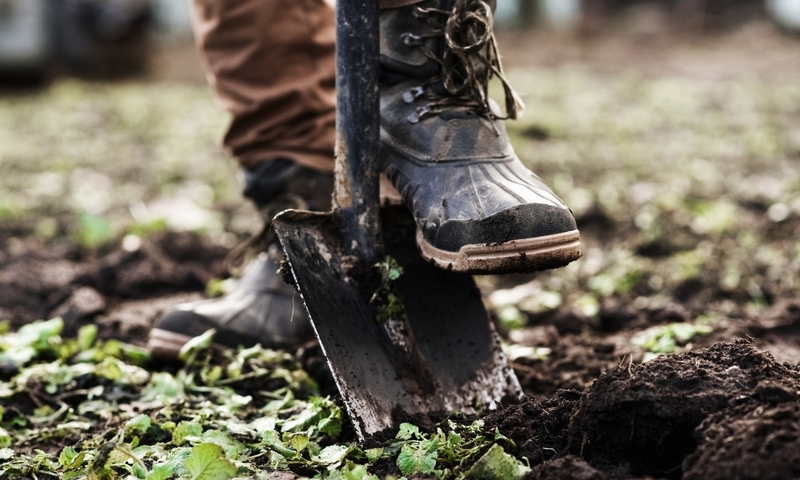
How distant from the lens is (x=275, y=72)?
240 centimetres

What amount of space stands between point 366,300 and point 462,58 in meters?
0.62

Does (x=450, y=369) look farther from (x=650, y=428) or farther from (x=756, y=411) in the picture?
(x=756, y=411)

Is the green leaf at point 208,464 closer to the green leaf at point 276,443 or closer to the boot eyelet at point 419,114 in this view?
the green leaf at point 276,443

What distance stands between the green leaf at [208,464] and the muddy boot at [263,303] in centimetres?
74

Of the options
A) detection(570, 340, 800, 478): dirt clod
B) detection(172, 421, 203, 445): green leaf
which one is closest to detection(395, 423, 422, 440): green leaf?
detection(570, 340, 800, 478): dirt clod

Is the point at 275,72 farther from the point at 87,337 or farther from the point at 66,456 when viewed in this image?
the point at 66,456

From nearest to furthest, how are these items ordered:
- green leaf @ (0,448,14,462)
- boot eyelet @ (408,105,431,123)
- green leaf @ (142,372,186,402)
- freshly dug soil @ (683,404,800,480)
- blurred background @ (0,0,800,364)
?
freshly dug soil @ (683,404,800,480) < green leaf @ (0,448,14,462) < boot eyelet @ (408,105,431,123) < green leaf @ (142,372,186,402) < blurred background @ (0,0,800,364)

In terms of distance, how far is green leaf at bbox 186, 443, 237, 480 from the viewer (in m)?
1.47

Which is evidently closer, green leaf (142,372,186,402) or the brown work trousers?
green leaf (142,372,186,402)

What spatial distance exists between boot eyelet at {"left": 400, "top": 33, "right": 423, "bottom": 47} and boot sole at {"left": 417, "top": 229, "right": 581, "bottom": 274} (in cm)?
55

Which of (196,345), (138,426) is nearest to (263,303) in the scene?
(196,345)

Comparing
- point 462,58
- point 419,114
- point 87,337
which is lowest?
point 87,337

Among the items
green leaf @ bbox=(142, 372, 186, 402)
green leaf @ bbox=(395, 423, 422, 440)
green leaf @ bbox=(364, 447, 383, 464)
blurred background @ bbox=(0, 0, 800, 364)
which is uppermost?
green leaf @ bbox=(364, 447, 383, 464)

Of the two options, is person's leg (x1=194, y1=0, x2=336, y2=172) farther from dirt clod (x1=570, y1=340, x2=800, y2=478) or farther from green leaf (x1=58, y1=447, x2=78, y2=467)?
dirt clod (x1=570, y1=340, x2=800, y2=478)
